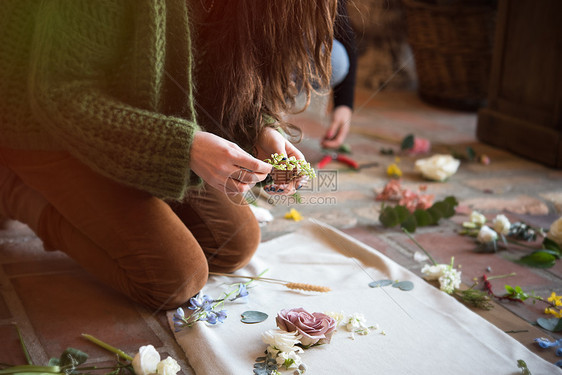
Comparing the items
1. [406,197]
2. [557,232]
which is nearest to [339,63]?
[406,197]

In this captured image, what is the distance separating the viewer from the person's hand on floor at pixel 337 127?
7.30 ft

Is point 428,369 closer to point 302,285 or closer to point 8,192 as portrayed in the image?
point 302,285

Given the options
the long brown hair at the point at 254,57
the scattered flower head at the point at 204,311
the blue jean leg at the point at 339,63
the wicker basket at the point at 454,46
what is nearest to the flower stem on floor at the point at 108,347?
the scattered flower head at the point at 204,311

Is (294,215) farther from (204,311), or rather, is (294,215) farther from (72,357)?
(72,357)

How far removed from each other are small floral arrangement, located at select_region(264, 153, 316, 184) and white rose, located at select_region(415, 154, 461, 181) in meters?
1.07

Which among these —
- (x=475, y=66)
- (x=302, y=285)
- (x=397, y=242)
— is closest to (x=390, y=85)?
(x=475, y=66)

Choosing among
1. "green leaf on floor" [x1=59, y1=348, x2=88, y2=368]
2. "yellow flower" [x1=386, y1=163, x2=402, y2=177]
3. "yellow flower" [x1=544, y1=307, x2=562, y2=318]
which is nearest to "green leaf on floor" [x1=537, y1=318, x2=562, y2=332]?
"yellow flower" [x1=544, y1=307, x2=562, y2=318]

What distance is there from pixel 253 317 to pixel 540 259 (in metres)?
0.74

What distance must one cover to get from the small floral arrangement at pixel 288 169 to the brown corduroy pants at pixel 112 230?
0.85 feet

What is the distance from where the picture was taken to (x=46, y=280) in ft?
4.46

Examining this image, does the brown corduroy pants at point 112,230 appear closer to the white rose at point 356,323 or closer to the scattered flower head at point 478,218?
the white rose at point 356,323

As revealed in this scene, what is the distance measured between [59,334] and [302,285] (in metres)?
0.49

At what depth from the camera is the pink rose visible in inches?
43.0

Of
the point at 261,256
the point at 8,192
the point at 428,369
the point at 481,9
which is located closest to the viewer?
the point at 428,369
